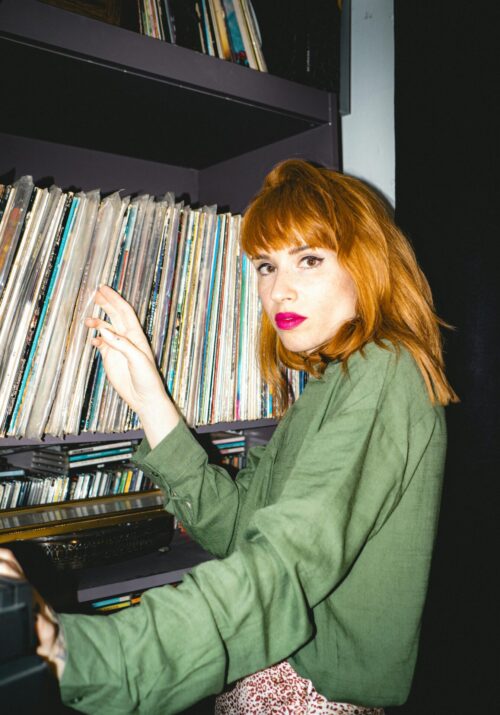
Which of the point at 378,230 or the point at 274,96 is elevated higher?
the point at 274,96

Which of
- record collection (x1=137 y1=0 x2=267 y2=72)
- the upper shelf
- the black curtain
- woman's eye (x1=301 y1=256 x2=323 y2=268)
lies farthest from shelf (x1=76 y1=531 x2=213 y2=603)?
record collection (x1=137 y1=0 x2=267 y2=72)

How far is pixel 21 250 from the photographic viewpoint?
82 centimetres

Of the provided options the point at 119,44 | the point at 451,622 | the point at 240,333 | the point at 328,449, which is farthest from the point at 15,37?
the point at 451,622

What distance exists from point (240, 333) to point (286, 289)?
227mm

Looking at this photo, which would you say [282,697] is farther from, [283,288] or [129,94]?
[129,94]

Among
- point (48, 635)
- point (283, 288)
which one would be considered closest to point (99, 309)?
point (283, 288)

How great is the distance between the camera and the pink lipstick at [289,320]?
2.85ft

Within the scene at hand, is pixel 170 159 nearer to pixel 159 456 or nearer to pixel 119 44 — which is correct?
pixel 119 44

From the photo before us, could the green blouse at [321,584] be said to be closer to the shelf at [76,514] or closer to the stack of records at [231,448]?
the shelf at [76,514]

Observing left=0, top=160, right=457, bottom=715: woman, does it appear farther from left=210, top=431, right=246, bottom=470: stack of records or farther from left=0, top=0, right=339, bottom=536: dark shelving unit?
left=210, top=431, right=246, bottom=470: stack of records

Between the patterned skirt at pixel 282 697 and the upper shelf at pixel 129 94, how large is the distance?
1.05 m

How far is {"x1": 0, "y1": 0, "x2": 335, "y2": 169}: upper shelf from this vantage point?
78 cm

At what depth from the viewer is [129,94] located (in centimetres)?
93

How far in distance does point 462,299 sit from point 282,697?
0.82 metres
